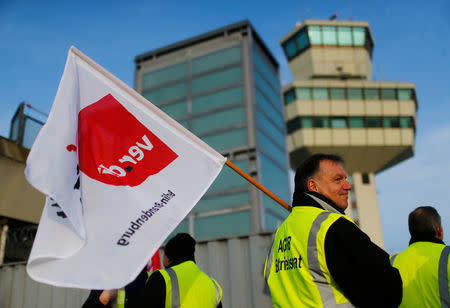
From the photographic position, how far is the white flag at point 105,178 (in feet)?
7.56

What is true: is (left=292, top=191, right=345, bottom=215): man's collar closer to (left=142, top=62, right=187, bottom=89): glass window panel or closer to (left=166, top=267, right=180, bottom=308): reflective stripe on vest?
(left=166, top=267, right=180, bottom=308): reflective stripe on vest

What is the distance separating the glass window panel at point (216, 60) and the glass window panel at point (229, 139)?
379 cm

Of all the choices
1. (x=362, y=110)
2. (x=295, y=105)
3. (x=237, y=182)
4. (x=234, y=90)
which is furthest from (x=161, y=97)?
(x=362, y=110)

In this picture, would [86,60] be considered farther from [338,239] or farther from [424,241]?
[424,241]

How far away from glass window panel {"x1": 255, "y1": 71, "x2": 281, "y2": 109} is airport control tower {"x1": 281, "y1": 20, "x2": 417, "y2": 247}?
34.1 metres

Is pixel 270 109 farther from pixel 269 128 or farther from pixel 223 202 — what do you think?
pixel 223 202

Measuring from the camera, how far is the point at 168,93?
79.2 feet

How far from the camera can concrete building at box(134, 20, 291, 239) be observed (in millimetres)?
18906

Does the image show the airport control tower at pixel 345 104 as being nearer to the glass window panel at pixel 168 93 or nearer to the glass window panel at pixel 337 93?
the glass window panel at pixel 337 93

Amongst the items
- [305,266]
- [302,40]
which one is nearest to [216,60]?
[305,266]

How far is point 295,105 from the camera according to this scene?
5875 cm

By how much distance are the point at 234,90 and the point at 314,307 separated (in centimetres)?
1944

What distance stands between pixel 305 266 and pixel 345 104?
59.0 meters

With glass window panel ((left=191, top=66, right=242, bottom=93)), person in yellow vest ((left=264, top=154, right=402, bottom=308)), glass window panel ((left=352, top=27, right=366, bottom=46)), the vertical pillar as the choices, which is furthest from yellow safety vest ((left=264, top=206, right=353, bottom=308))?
glass window panel ((left=352, top=27, right=366, bottom=46))
